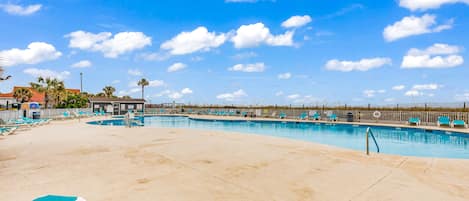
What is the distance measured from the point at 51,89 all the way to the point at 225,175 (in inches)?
1487

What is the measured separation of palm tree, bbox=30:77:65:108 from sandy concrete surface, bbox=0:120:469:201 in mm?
32047

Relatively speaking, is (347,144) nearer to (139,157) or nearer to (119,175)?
(139,157)

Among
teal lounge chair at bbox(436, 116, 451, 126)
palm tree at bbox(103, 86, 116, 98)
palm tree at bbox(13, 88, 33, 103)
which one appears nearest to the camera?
teal lounge chair at bbox(436, 116, 451, 126)

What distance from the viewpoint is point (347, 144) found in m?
12.2

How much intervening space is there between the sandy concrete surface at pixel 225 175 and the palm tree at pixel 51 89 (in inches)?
1262

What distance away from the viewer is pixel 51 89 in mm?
33625

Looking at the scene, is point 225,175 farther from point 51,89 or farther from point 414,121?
point 51,89

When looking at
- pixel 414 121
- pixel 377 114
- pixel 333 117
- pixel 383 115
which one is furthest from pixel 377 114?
pixel 333 117

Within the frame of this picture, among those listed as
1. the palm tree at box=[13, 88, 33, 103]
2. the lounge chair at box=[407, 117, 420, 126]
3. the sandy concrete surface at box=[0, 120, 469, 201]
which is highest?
the palm tree at box=[13, 88, 33, 103]

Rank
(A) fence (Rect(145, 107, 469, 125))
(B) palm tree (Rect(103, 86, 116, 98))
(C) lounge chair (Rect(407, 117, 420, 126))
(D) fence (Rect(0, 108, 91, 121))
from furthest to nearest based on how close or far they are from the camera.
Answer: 1. (B) palm tree (Rect(103, 86, 116, 98))
2. (C) lounge chair (Rect(407, 117, 420, 126))
3. (A) fence (Rect(145, 107, 469, 125))
4. (D) fence (Rect(0, 108, 91, 121))

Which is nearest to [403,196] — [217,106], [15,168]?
[15,168]

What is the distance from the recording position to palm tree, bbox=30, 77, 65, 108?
33.2 m

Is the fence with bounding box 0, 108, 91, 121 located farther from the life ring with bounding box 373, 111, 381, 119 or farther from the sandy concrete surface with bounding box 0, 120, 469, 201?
the life ring with bounding box 373, 111, 381, 119

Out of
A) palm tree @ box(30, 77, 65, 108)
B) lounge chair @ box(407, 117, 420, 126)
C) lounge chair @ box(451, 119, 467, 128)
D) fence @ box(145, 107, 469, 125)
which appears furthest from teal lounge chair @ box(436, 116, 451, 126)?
palm tree @ box(30, 77, 65, 108)
